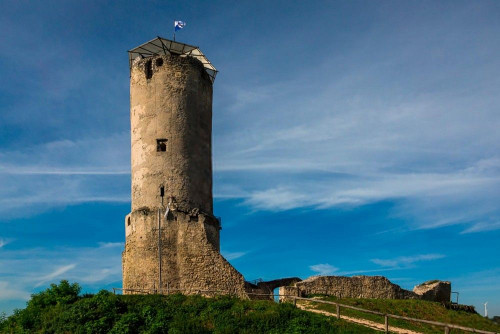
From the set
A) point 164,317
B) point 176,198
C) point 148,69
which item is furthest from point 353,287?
point 148,69

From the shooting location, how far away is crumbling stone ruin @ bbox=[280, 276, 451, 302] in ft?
93.8

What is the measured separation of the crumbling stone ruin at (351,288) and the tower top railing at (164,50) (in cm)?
1320

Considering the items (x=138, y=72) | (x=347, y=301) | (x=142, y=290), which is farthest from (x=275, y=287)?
(x=138, y=72)

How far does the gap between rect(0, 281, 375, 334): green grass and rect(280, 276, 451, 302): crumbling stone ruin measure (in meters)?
4.20

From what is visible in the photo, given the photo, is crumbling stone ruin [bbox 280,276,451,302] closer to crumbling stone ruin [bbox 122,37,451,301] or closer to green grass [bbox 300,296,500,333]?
crumbling stone ruin [bbox 122,37,451,301]

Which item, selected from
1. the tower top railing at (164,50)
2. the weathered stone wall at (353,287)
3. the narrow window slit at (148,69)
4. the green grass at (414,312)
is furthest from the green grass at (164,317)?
the tower top railing at (164,50)

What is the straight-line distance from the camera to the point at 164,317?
23031 millimetres

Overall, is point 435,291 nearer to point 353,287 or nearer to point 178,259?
point 353,287

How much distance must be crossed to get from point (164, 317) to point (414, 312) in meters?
12.4

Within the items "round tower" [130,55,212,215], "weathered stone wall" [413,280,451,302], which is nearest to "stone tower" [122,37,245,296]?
"round tower" [130,55,212,215]

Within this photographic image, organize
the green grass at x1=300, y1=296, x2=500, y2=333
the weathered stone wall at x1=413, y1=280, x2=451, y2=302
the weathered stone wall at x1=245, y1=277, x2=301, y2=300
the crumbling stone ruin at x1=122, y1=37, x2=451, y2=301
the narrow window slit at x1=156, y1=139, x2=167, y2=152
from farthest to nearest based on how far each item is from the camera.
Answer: the weathered stone wall at x1=413, y1=280, x2=451, y2=302 → the narrow window slit at x1=156, y1=139, x2=167, y2=152 → the crumbling stone ruin at x1=122, y1=37, x2=451, y2=301 → the weathered stone wall at x1=245, y1=277, x2=301, y2=300 → the green grass at x1=300, y1=296, x2=500, y2=333

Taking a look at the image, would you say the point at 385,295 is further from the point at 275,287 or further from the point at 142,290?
the point at 142,290

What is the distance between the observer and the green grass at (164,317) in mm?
21938

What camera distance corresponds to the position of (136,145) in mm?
31094
